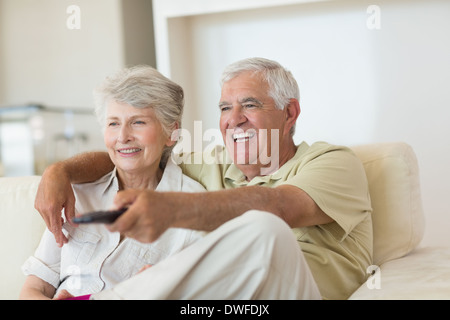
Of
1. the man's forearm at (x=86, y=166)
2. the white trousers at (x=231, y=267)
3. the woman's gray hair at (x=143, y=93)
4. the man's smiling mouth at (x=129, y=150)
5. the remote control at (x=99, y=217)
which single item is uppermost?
the woman's gray hair at (x=143, y=93)

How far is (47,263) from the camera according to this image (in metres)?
1.73

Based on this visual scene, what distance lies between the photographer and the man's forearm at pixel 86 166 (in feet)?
5.84

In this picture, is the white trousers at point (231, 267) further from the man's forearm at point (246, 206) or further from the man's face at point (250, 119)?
the man's face at point (250, 119)

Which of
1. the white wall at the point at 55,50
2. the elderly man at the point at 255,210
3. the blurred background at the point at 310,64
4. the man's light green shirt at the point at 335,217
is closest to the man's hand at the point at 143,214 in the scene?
Answer: the elderly man at the point at 255,210

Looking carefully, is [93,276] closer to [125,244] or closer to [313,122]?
[125,244]

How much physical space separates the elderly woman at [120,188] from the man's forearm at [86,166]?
3cm

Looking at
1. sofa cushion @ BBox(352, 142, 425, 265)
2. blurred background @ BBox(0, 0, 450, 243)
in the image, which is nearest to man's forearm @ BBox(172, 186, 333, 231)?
sofa cushion @ BBox(352, 142, 425, 265)

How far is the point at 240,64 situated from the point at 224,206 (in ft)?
2.36

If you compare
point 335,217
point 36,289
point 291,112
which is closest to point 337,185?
point 335,217

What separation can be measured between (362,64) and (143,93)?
7.89 feet

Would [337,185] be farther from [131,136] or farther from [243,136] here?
[131,136]

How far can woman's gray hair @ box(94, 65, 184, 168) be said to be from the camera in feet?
5.69

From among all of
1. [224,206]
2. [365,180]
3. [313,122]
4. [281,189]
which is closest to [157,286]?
[224,206]

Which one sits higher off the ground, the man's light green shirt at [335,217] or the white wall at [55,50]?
the white wall at [55,50]
